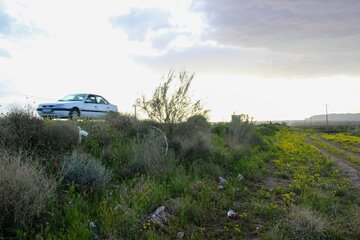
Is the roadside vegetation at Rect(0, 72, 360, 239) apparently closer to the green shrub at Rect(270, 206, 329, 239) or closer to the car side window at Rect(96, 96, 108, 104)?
the green shrub at Rect(270, 206, 329, 239)

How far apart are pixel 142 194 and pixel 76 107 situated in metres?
9.99

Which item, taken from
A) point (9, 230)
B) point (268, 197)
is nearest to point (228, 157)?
point (268, 197)

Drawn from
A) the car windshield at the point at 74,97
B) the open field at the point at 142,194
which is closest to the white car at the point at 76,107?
the car windshield at the point at 74,97

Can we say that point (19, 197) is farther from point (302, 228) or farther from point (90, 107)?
point (90, 107)

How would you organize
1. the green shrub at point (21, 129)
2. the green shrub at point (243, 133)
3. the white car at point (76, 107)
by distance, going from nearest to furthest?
the green shrub at point (21, 129) → the white car at point (76, 107) → the green shrub at point (243, 133)

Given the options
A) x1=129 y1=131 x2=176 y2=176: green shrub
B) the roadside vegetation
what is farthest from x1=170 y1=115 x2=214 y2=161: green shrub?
x1=129 y1=131 x2=176 y2=176: green shrub

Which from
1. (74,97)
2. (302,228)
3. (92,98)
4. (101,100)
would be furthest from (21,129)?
(101,100)

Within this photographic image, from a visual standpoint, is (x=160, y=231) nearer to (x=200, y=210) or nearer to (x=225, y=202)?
(x=200, y=210)

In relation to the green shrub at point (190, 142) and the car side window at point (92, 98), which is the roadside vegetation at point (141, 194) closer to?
the green shrub at point (190, 142)

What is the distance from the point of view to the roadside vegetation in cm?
462

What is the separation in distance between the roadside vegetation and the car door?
14.2 ft

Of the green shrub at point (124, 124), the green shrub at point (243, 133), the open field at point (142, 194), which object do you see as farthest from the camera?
the green shrub at point (243, 133)

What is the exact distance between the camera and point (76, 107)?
47.8 ft

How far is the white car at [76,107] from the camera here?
13703 millimetres
